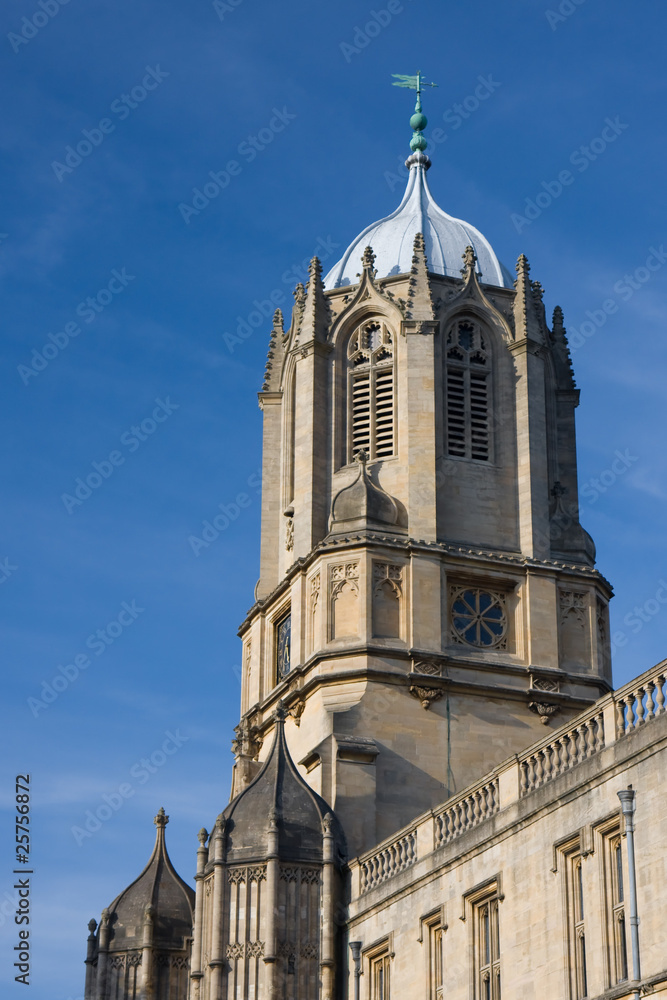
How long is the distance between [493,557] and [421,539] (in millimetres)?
1885

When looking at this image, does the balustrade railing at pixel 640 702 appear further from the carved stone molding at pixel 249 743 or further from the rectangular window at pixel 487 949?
the carved stone molding at pixel 249 743

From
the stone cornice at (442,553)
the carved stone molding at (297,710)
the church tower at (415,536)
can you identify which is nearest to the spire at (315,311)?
the church tower at (415,536)

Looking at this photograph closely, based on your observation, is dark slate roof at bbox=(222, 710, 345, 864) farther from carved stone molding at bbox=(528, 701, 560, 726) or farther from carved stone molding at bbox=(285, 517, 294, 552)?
carved stone molding at bbox=(285, 517, 294, 552)

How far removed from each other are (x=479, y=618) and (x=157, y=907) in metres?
10.6

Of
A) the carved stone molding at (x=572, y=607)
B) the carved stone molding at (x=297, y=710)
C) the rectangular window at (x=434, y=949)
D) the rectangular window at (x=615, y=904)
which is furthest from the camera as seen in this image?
the carved stone molding at (x=572, y=607)

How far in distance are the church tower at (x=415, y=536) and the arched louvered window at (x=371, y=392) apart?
0.16ft

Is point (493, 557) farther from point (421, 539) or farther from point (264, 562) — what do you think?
point (264, 562)

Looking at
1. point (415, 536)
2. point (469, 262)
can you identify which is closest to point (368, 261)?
point (469, 262)

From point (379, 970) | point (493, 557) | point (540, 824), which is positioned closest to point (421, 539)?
point (493, 557)

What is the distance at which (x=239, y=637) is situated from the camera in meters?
52.3

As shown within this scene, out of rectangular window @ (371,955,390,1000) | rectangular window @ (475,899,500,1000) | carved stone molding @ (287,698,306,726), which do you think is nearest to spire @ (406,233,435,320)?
carved stone molding @ (287,698,306,726)

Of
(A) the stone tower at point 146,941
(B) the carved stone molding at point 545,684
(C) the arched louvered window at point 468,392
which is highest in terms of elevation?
(C) the arched louvered window at point 468,392

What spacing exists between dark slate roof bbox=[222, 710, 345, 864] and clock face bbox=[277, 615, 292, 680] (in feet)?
20.9

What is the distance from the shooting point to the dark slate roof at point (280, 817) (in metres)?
40.3
